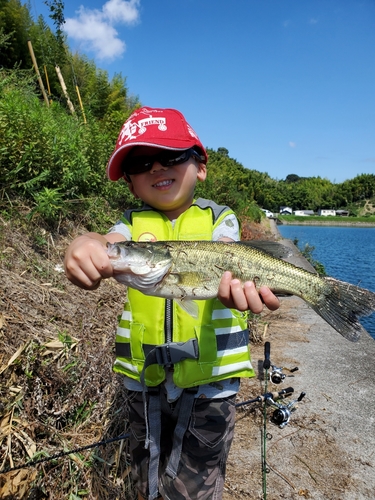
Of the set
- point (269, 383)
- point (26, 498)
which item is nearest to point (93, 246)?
point (26, 498)

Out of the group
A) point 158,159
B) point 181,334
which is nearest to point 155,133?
point 158,159

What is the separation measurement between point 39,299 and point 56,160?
3062 mm

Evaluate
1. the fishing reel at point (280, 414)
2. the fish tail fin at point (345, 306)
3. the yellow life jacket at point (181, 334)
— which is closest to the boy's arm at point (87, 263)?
the yellow life jacket at point (181, 334)

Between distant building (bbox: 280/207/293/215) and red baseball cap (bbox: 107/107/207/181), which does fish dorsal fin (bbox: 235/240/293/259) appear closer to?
red baseball cap (bbox: 107/107/207/181)

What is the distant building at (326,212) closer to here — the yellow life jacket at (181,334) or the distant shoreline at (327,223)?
the distant shoreline at (327,223)

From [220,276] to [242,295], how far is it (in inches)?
10.0

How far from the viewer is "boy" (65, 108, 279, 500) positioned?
224 cm

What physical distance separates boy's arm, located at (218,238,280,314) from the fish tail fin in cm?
51

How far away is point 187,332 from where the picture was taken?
2338mm

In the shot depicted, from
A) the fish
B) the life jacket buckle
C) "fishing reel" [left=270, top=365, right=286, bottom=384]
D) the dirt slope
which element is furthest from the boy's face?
"fishing reel" [left=270, top=365, right=286, bottom=384]

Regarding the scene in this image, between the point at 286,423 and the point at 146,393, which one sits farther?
the point at 286,423

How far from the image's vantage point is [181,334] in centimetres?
234

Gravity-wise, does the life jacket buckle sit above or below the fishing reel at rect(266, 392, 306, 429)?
above

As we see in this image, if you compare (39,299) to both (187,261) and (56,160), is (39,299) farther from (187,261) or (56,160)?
(56,160)
